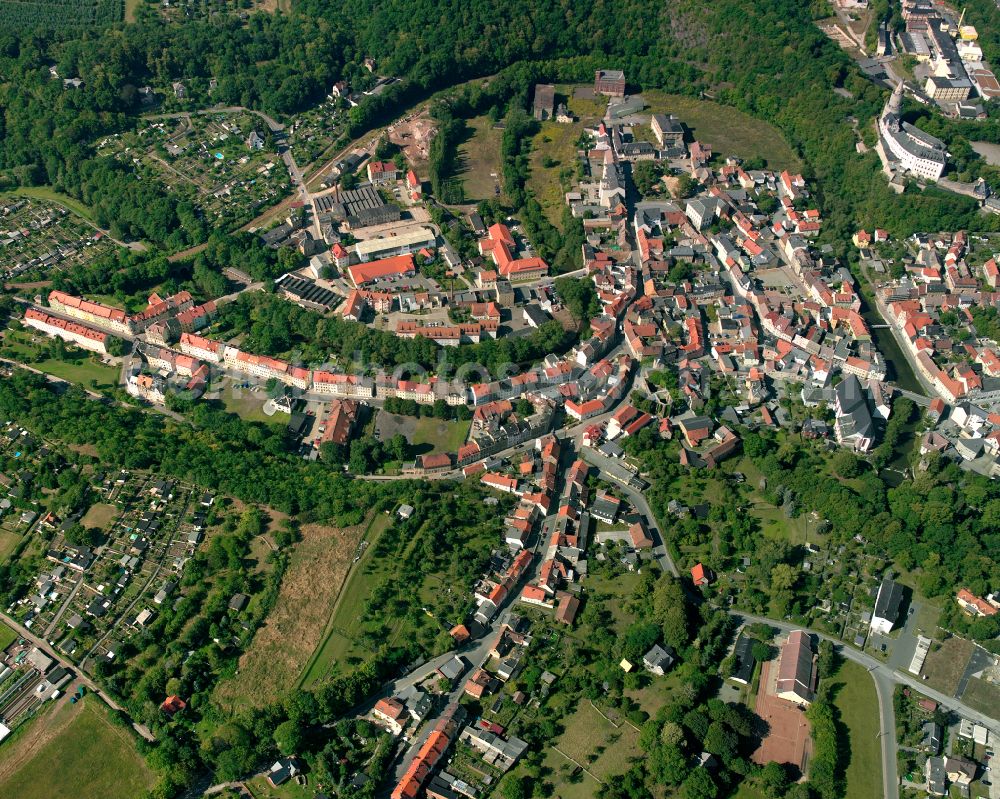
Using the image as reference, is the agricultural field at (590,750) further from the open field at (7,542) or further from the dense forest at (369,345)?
the open field at (7,542)

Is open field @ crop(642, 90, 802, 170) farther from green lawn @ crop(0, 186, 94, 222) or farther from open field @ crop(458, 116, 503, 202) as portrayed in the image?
green lawn @ crop(0, 186, 94, 222)

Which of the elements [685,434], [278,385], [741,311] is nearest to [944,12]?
[741,311]

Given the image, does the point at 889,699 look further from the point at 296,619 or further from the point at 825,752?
the point at 296,619

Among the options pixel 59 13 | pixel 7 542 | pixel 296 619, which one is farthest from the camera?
pixel 59 13

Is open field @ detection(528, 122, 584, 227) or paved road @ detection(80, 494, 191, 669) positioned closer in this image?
paved road @ detection(80, 494, 191, 669)


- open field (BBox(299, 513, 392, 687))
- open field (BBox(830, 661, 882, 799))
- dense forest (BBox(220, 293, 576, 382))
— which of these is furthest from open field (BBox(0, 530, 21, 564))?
open field (BBox(830, 661, 882, 799))

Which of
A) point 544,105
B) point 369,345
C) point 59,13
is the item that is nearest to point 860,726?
point 369,345
